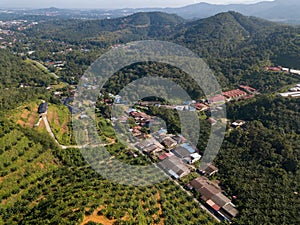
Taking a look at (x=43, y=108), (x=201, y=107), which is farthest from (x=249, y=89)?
(x=43, y=108)

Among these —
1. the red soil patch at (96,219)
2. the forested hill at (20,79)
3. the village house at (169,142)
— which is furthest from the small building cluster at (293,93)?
the forested hill at (20,79)

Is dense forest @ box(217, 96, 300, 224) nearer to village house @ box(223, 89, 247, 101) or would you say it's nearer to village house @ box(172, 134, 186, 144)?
village house @ box(172, 134, 186, 144)

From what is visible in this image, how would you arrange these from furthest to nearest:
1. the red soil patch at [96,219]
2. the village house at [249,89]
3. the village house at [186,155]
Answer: the village house at [249,89], the village house at [186,155], the red soil patch at [96,219]

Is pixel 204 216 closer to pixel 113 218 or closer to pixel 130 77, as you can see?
pixel 113 218

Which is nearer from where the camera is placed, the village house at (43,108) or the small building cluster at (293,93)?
the village house at (43,108)

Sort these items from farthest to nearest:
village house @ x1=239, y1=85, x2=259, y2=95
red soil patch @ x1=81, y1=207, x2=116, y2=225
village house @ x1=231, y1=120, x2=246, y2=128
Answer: village house @ x1=239, y1=85, x2=259, y2=95 < village house @ x1=231, y1=120, x2=246, y2=128 < red soil patch @ x1=81, y1=207, x2=116, y2=225

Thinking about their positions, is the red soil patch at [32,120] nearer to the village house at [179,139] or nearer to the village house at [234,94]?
the village house at [179,139]

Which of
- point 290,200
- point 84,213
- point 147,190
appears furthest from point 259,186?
point 84,213

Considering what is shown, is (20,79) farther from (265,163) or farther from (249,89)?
(265,163)

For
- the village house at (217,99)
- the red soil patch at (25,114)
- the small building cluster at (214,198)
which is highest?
the red soil patch at (25,114)

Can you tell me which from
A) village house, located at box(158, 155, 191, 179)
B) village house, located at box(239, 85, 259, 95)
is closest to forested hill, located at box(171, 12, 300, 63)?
village house, located at box(239, 85, 259, 95)

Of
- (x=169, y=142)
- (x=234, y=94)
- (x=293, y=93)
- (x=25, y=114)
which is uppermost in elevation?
(x=25, y=114)
